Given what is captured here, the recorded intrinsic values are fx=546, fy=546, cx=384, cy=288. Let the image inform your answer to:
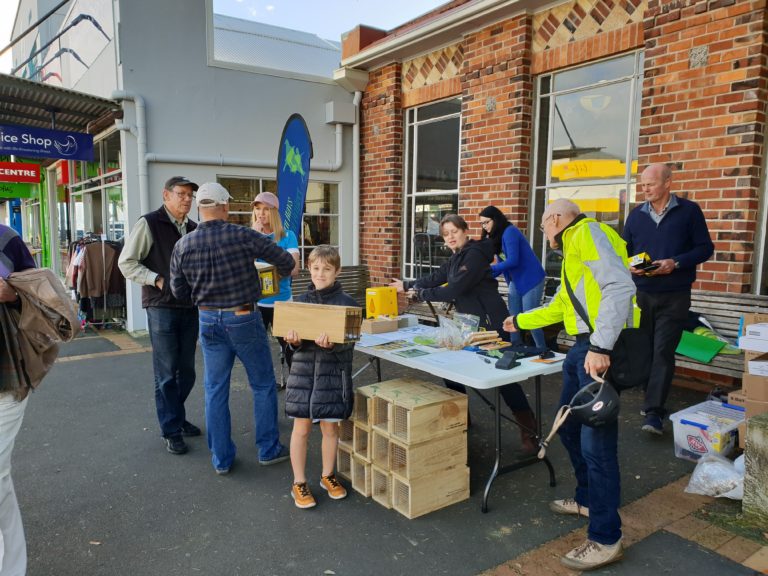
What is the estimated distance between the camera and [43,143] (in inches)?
316

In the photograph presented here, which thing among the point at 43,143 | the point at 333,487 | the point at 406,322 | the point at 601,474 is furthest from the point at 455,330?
the point at 43,143

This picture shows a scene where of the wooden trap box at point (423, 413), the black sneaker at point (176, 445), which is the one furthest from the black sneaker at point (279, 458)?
the wooden trap box at point (423, 413)

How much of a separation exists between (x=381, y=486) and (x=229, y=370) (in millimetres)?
1276

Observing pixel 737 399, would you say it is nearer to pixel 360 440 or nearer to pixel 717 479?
pixel 717 479

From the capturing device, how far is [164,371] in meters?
4.10

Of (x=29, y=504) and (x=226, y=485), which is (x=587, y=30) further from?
(x=29, y=504)

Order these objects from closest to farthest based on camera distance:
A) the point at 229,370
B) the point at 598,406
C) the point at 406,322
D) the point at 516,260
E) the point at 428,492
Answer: the point at 598,406
the point at 428,492
the point at 229,370
the point at 406,322
the point at 516,260

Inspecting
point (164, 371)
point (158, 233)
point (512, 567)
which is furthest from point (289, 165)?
point (512, 567)

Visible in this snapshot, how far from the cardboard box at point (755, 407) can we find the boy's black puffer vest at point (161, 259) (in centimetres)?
400

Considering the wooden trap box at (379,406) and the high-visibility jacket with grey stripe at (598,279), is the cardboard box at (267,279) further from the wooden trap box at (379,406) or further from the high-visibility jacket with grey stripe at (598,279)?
the high-visibility jacket with grey stripe at (598,279)

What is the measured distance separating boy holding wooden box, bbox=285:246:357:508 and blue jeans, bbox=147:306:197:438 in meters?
1.27

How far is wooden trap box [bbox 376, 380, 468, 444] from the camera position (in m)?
3.11

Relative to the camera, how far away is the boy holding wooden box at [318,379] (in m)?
3.26

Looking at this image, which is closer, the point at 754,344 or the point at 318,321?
the point at 318,321
